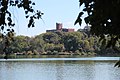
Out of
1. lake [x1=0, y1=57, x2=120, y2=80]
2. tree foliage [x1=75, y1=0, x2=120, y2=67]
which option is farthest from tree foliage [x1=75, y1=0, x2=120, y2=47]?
lake [x1=0, y1=57, x2=120, y2=80]

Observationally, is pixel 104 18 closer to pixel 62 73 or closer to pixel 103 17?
pixel 103 17

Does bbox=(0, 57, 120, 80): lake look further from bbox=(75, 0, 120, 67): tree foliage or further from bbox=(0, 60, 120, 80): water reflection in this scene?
bbox=(75, 0, 120, 67): tree foliage

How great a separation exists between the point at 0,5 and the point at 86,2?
595mm

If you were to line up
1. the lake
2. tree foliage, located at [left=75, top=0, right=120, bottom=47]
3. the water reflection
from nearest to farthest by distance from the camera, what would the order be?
tree foliage, located at [left=75, top=0, right=120, bottom=47] → the water reflection → the lake

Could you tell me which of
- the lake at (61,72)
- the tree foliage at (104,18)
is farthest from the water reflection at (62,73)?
the tree foliage at (104,18)

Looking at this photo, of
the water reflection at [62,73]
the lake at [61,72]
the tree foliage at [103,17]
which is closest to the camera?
the tree foliage at [103,17]

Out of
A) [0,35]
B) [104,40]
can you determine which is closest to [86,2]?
[104,40]

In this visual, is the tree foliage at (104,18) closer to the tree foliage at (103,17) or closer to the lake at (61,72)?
the tree foliage at (103,17)

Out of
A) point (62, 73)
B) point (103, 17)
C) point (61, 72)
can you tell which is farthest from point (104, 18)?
point (61, 72)

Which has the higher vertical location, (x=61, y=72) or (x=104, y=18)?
(x=104, y=18)

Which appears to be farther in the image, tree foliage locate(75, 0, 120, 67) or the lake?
the lake

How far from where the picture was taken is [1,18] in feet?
6.99

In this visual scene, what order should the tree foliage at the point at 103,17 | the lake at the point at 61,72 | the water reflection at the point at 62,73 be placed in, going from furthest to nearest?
the lake at the point at 61,72 → the water reflection at the point at 62,73 → the tree foliage at the point at 103,17

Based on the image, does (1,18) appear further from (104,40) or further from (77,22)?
(104,40)
